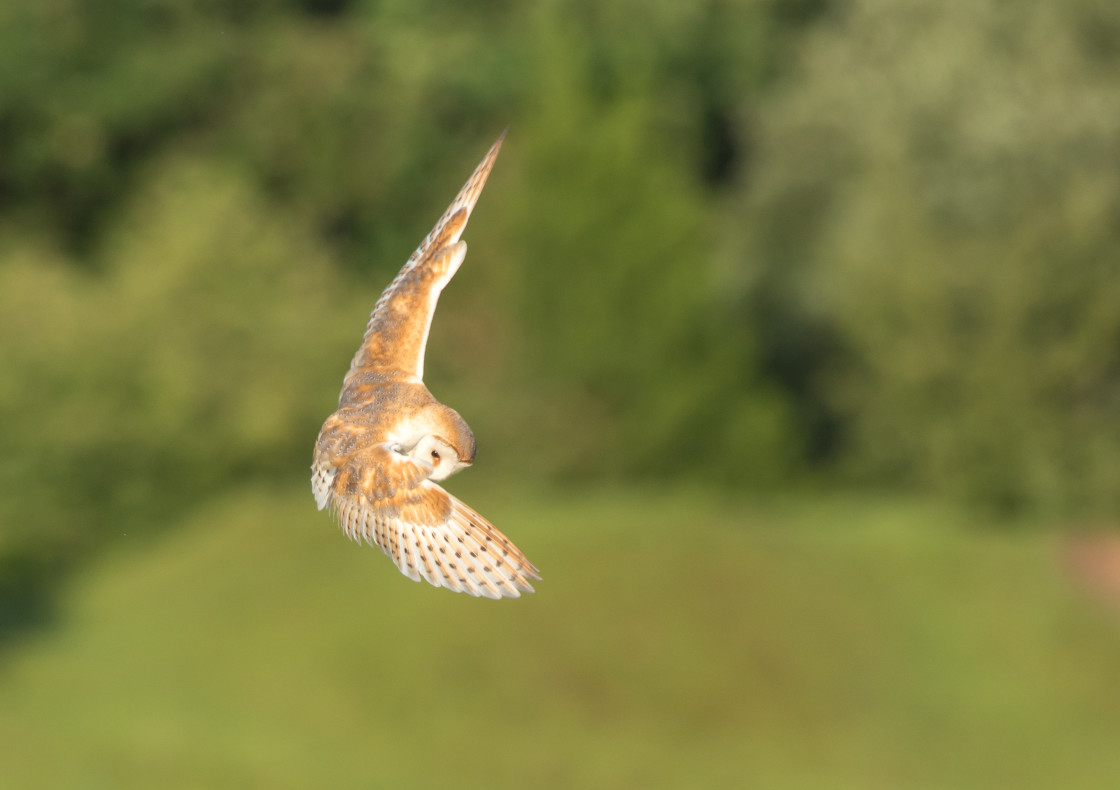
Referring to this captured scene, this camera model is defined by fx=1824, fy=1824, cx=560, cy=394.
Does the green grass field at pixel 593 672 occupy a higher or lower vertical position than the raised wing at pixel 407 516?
higher

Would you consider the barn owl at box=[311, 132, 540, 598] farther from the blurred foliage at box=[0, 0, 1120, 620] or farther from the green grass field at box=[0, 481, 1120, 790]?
the blurred foliage at box=[0, 0, 1120, 620]

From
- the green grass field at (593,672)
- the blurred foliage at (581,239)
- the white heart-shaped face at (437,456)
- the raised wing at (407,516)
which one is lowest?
the raised wing at (407,516)

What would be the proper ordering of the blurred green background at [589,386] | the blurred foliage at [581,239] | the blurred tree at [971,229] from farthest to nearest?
the blurred foliage at [581,239] < the blurred tree at [971,229] < the blurred green background at [589,386]

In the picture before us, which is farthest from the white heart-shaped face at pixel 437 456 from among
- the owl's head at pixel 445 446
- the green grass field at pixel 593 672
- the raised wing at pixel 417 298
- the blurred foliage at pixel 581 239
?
the blurred foliage at pixel 581 239

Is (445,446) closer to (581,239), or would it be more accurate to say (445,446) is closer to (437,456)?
(437,456)

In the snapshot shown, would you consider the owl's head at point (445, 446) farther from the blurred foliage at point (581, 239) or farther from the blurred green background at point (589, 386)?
the blurred foliage at point (581, 239)

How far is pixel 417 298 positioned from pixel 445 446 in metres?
0.76

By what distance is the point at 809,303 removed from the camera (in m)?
27.0

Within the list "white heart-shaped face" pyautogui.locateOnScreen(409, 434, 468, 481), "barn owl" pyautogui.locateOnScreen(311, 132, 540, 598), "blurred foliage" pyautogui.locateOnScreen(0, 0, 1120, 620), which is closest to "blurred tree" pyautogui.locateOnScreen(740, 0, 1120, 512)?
"blurred foliage" pyautogui.locateOnScreen(0, 0, 1120, 620)

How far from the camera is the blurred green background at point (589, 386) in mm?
18766

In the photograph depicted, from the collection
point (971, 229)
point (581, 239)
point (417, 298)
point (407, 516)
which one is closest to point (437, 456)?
point (407, 516)

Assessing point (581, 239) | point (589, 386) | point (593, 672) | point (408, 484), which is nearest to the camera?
point (408, 484)

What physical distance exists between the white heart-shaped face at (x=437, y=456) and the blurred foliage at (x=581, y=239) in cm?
1980

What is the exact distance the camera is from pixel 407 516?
11.8 feet
